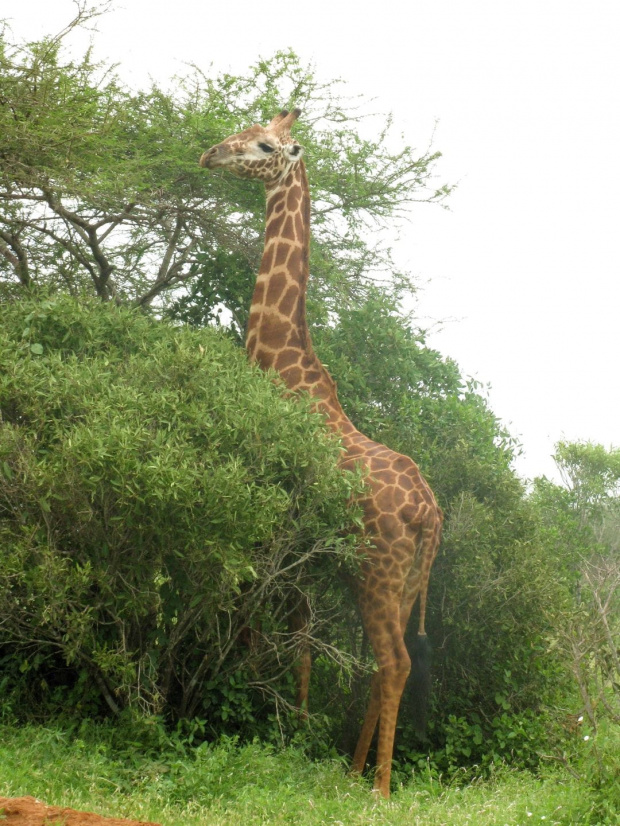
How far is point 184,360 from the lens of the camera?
8805mm

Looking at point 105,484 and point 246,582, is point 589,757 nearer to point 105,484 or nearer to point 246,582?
point 246,582

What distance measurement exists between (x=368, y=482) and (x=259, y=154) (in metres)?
4.30

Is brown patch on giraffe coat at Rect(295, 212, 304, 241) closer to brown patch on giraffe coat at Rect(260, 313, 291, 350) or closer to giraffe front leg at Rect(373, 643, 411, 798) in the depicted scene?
brown patch on giraffe coat at Rect(260, 313, 291, 350)

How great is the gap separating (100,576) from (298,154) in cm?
614

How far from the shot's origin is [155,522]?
25.7ft

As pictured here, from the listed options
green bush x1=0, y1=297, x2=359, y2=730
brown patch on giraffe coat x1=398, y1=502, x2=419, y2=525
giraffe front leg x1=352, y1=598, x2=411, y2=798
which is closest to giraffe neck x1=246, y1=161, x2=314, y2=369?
green bush x1=0, y1=297, x2=359, y2=730

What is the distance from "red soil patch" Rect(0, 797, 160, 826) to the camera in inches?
233

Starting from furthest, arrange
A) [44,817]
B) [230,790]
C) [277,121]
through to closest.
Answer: [277,121] → [230,790] → [44,817]

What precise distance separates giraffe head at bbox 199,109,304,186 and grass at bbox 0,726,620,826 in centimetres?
650

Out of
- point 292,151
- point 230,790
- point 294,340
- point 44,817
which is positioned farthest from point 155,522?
point 292,151

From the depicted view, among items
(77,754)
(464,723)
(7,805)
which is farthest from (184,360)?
(464,723)

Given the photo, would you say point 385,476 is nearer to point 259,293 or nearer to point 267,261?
point 259,293

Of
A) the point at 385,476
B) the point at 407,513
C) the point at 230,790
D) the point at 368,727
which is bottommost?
the point at 230,790

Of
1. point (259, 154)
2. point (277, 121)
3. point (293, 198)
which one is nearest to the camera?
point (259, 154)
